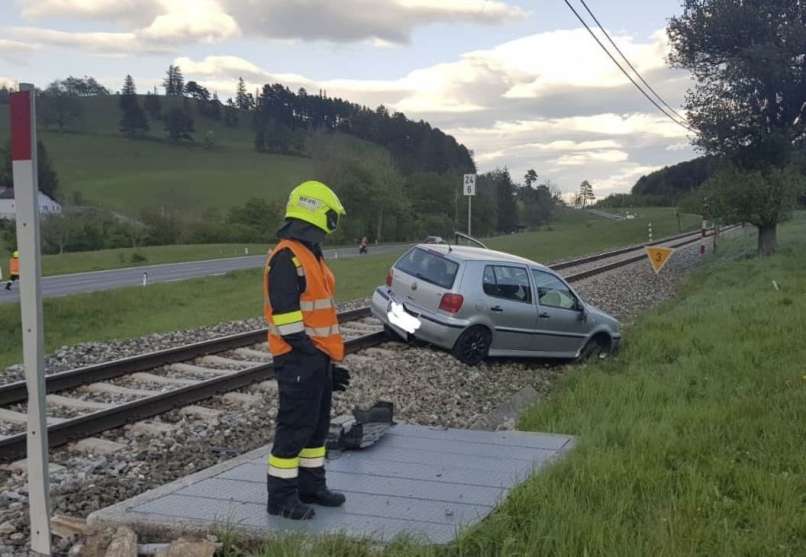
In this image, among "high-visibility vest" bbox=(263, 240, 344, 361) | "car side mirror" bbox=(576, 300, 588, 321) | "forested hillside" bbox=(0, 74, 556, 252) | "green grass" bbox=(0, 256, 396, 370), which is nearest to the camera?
"high-visibility vest" bbox=(263, 240, 344, 361)

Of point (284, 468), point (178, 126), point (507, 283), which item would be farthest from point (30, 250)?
point (178, 126)

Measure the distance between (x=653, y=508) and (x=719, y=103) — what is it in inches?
1097

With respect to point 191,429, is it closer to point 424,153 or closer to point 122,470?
point 122,470

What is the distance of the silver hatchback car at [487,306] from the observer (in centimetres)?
1072

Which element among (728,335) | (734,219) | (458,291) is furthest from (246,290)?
(734,219)

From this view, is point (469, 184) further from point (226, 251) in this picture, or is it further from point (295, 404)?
point (226, 251)

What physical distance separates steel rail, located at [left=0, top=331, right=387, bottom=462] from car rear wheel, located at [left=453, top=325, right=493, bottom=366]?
2.64 meters

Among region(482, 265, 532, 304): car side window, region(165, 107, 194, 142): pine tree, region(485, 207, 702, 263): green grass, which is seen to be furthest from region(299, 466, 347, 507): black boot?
region(165, 107, 194, 142): pine tree

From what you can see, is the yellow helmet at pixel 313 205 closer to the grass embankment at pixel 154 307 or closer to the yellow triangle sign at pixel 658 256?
the grass embankment at pixel 154 307

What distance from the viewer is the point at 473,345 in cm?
1082

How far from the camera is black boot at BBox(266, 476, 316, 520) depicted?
14.5 ft

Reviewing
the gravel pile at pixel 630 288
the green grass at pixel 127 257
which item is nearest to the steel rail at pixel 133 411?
the gravel pile at pixel 630 288

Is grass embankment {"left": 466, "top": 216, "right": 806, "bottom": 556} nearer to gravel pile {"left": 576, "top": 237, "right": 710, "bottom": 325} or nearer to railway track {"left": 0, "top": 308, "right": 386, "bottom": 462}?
railway track {"left": 0, "top": 308, "right": 386, "bottom": 462}

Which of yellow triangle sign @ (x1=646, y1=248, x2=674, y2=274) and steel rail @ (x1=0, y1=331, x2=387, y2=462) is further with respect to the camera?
yellow triangle sign @ (x1=646, y1=248, x2=674, y2=274)
